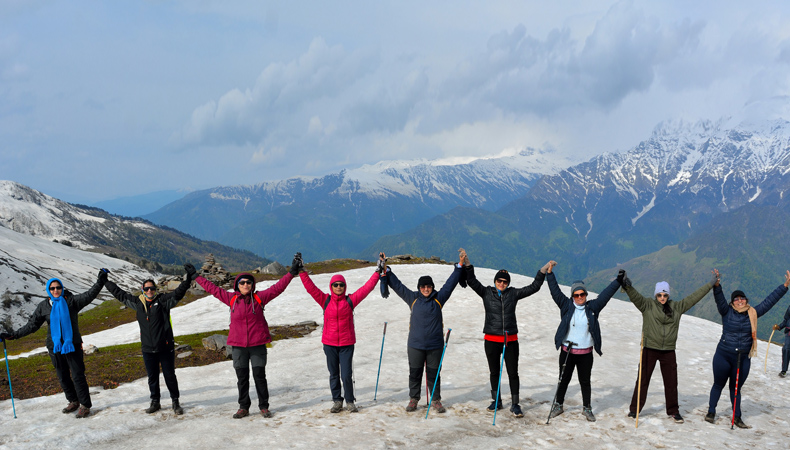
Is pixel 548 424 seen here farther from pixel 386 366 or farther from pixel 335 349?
pixel 386 366

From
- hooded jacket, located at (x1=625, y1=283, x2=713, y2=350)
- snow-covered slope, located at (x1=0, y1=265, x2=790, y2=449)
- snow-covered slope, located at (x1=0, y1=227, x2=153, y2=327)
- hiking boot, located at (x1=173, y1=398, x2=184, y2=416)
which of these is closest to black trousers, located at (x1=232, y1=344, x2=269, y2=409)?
snow-covered slope, located at (x1=0, y1=265, x2=790, y2=449)

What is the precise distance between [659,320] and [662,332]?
33cm

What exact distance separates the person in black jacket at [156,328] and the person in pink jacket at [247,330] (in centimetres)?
116

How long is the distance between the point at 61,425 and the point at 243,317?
5.64 m

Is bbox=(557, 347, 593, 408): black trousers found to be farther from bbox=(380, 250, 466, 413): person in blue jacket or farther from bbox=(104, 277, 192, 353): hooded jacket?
bbox=(104, 277, 192, 353): hooded jacket

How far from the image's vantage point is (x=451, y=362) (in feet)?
64.6

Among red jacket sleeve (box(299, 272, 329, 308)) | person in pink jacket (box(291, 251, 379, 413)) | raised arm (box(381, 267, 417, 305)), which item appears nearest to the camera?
red jacket sleeve (box(299, 272, 329, 308))

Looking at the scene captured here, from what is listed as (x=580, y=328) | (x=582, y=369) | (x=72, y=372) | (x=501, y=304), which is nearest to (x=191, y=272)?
(x=72, y=372)

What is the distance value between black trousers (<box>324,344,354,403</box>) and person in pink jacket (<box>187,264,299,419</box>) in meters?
1.77

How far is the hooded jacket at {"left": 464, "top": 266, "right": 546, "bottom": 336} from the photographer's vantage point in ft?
40.7

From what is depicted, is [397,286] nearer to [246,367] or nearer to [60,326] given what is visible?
[246,367]

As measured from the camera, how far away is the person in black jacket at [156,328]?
1253cm

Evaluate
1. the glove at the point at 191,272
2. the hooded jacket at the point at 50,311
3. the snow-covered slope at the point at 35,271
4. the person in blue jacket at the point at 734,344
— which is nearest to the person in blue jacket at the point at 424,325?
the glove at the point at 191,272

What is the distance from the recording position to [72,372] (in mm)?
12797
